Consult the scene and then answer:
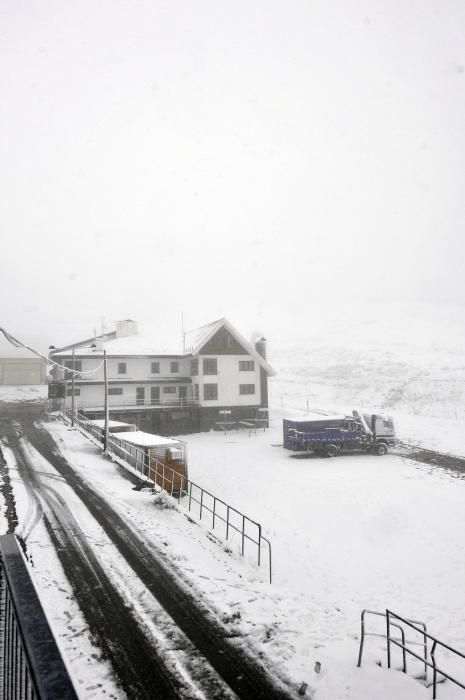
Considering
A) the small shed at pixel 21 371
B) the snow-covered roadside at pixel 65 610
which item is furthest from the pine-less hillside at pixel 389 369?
the small shed at pixel 21 371

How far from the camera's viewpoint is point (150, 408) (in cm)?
4541

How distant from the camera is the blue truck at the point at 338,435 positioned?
33375 mm

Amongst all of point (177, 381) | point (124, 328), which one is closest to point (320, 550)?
point (177, 381)

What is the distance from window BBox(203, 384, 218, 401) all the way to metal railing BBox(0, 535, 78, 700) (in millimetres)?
42529

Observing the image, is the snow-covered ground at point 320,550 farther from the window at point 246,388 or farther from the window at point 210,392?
the window at point 246,388

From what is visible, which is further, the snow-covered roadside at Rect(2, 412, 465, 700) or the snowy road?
the snow-covered roadside at Rect(2, 412, 465, 700)

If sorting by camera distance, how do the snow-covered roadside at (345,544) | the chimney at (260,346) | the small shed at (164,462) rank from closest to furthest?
1. the snow-covered roadside at (345,544)
2. the small shed at (164,462)
3. the chimney at (260,346)

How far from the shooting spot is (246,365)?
4850 centimetres

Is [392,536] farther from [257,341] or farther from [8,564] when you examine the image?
[257,341]

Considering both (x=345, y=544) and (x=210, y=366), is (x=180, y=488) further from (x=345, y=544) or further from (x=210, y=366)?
(x=210, y=366)

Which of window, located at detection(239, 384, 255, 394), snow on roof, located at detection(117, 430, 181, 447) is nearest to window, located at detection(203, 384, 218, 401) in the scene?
window, located at detection(239, 384, 255, 394)

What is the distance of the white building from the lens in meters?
45.6

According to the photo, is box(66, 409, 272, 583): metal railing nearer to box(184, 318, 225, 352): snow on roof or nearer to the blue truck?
the blue truck

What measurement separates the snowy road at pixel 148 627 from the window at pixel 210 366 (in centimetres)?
3081
